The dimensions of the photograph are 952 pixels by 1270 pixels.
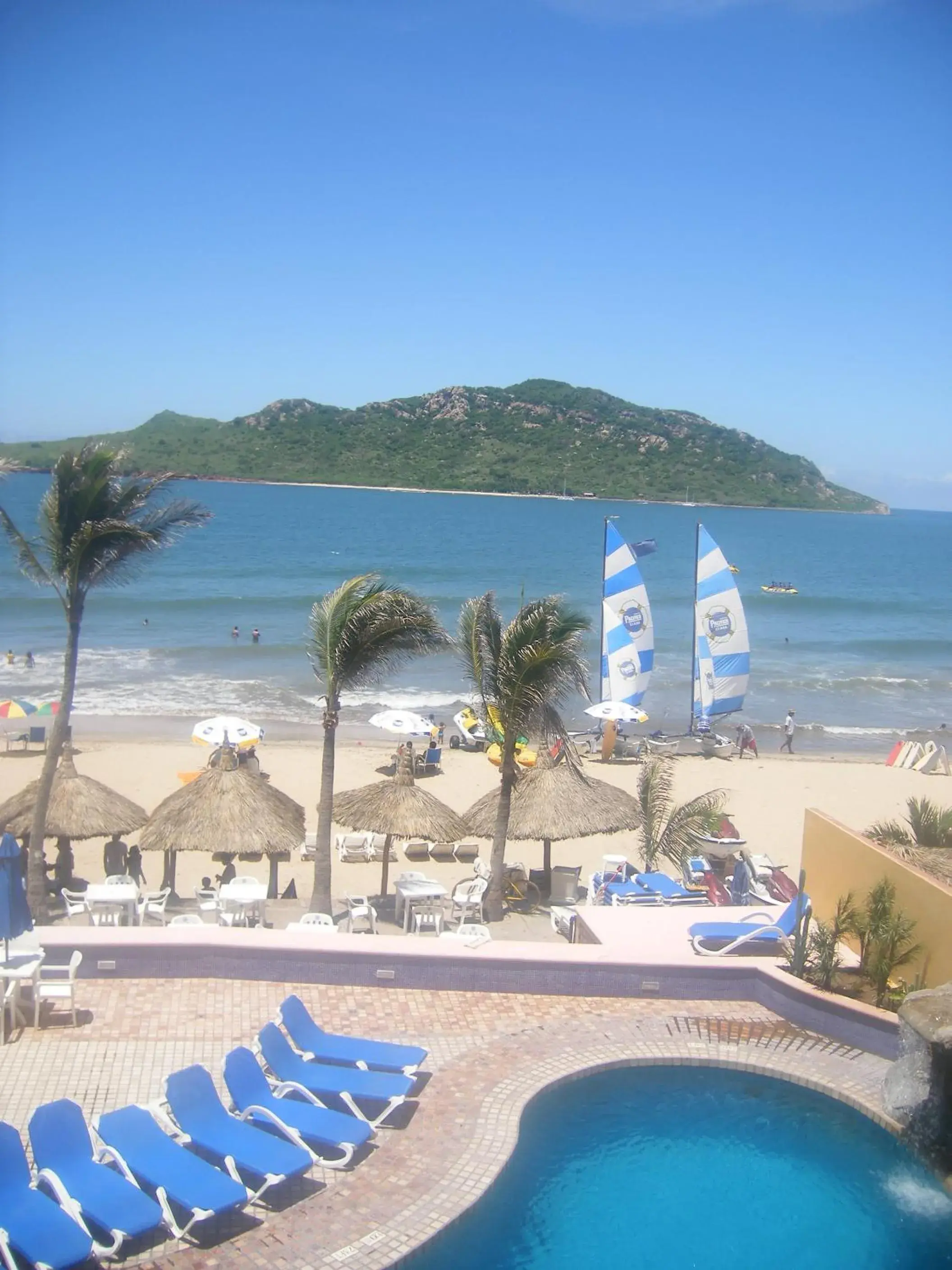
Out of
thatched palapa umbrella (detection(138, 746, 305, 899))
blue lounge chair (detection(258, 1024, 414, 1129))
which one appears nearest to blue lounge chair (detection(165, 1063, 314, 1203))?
blue lounge chair (detection(258, 1024, 414, 1129))

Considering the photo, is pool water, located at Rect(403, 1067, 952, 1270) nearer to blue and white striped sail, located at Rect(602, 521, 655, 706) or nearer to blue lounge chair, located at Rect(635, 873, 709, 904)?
blue lounge chair, located at Rect(635, 873, 709, 904)

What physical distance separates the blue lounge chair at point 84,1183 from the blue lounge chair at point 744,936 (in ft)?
19.6

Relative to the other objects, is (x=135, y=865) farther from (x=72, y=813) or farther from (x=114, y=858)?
(x=72, y=813)

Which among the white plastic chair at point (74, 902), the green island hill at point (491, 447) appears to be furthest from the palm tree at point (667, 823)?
the green island hill at point (491, 447)

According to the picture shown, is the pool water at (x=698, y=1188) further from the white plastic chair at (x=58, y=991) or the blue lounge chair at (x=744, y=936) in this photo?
the white plastic chair at (x=58, y=991)

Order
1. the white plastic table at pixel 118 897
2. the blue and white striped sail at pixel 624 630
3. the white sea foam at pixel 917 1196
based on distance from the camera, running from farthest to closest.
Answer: the blue and white striped sail at pixel 624 630 < the white plastic table at pixel 118 897 < the white sea foam at pixel 917 1196

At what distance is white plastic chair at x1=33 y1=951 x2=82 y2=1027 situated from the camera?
8531mm

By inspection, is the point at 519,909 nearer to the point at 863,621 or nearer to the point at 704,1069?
the point at 704,1069

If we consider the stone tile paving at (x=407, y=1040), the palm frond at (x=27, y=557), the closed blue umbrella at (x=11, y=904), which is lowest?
the stone tile paving at (x=407, y=1040)

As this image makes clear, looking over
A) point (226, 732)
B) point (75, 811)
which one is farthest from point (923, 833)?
point (226, 732)

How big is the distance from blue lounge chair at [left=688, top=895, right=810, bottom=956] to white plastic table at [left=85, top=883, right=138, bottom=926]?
5772 millimetres

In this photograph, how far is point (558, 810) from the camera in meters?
14.0

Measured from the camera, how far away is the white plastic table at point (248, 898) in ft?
39.3

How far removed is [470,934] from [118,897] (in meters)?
3.71
